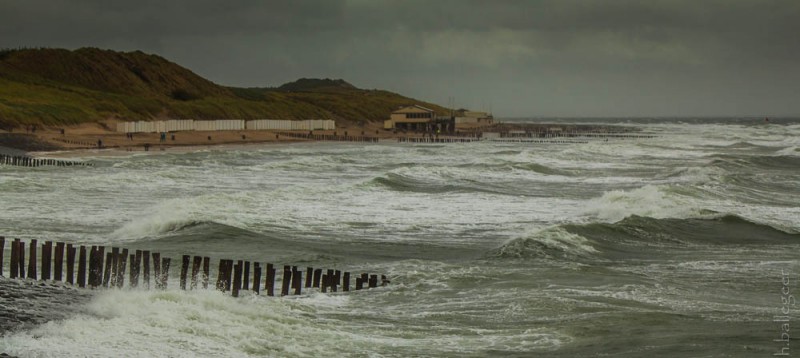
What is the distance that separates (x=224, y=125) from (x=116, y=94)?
642 inches

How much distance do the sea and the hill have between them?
170ft

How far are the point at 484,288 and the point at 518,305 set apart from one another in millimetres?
2105

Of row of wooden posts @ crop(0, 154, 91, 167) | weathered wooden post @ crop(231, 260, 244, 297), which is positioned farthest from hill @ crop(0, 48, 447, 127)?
weathered wooden post @ crop(231, 260, 244, 297)

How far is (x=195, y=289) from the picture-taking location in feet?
66.1

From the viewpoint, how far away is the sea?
54.5 ft

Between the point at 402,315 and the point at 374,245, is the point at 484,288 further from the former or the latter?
the point at 374,245

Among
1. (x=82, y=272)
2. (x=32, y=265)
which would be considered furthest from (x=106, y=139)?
(x=82, y=272)

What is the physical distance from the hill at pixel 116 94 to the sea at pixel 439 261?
51.7m

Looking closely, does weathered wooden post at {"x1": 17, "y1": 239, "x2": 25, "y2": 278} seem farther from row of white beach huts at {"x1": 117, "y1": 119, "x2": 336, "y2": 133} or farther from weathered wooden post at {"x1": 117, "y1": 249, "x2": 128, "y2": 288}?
row of white beach huts at {"x1": 117, "y1": 119, "x2": 336, "y2": 133}

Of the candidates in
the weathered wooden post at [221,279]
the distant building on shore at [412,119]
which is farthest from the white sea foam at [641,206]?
the distant building on shore at [412,119]

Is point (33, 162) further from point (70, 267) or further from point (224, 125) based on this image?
point (224, 125)

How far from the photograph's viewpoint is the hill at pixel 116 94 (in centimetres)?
10681

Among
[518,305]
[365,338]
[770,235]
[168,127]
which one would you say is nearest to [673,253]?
[770,235]

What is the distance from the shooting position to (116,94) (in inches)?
5443
